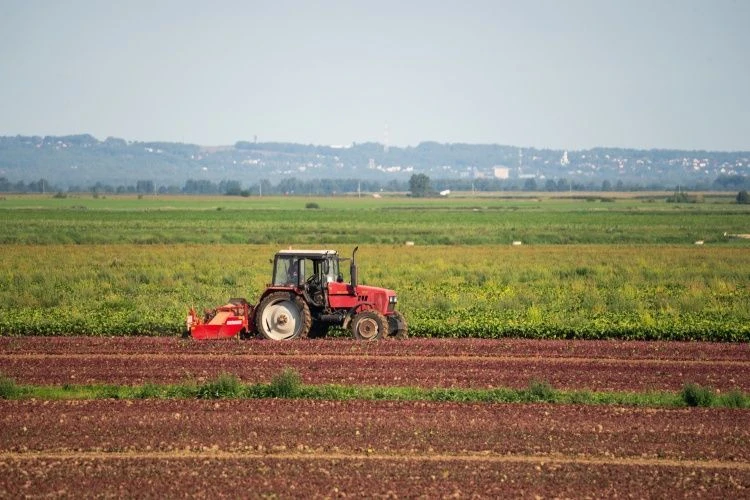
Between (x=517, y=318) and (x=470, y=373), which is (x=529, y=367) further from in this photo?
(x=517, y=318)

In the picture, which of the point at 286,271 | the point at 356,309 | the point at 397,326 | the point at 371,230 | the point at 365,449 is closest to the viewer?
the point at 365,449

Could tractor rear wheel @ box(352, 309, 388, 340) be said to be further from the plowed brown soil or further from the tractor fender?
the plowed brown soil

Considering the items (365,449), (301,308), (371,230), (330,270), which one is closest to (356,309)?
(330,270)

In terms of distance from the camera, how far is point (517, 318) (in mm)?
27156

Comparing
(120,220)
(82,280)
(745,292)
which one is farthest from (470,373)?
(120,220)

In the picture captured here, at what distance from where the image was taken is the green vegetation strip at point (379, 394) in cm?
1714

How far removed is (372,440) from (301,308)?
27.9 feet

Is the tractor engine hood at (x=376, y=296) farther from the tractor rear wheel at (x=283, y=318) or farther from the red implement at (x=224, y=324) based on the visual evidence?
the red implement at (x=224, y=324)

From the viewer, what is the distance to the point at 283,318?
896 inches

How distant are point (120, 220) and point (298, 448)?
85035mm

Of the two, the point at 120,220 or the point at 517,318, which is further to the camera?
the point at 120,220

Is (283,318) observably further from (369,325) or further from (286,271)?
(369,325)

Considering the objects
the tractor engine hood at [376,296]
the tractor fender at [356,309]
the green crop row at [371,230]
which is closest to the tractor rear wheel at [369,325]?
the tractor fender at [356,309]

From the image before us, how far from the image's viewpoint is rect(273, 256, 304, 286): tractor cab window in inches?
896
